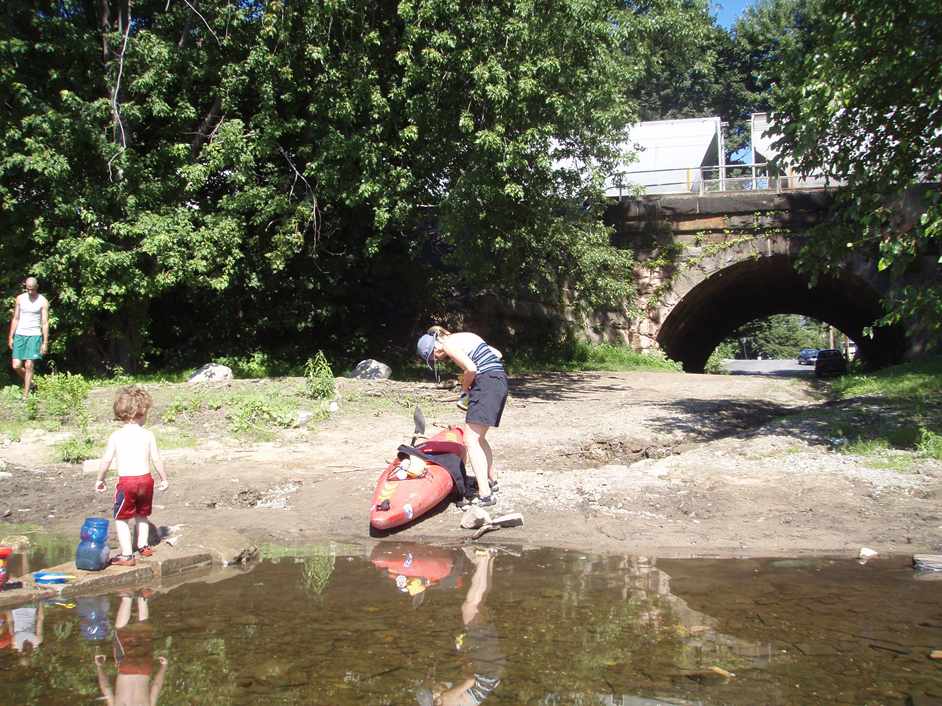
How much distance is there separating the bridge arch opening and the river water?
16.0m

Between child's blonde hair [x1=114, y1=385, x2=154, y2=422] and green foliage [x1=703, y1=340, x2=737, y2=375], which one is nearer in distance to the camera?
child's blonde hair [x1=114, y1=385, x2=154, y2=422]

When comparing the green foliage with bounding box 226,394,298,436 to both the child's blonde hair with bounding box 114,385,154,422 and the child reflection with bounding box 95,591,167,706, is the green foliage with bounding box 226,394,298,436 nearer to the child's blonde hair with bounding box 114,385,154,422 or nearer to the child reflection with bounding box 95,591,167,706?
the child's blonde hair with bounding box 114,385,154,422

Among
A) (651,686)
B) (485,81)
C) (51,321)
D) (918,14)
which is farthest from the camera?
(51,321)

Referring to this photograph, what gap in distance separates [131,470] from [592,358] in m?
17.2

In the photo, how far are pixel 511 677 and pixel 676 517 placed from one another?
3.64 meters

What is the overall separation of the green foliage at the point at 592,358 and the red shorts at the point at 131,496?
14.8 meters

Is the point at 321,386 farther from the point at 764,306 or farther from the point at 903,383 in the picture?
the point at 764,306

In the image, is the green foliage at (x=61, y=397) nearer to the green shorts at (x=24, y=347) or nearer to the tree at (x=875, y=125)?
the green shorts at (x=24, y=347)

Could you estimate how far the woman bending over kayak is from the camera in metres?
7.08

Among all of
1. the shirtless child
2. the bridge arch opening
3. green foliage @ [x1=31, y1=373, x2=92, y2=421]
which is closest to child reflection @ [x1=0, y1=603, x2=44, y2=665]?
the shirtless child

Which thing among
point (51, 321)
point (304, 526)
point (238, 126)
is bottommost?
point (304, 526)

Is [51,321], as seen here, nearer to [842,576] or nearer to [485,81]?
[485,81]

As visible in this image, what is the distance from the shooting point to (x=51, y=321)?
575 inches

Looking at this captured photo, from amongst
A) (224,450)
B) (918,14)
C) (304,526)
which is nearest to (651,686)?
(304,526)
